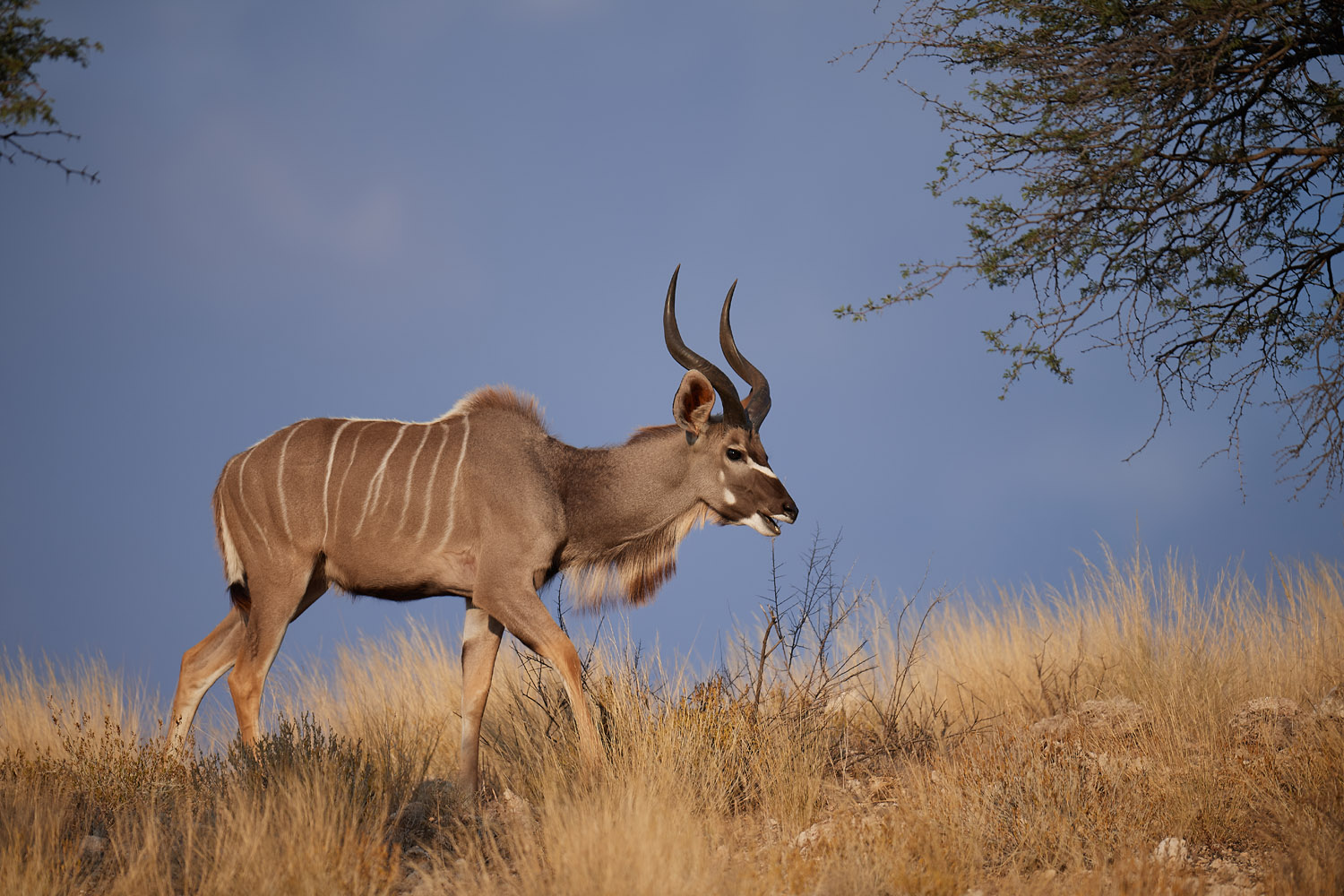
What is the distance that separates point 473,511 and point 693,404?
178 cm

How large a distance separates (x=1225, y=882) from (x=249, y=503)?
6.71m

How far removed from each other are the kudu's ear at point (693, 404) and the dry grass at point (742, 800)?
4.77 feet

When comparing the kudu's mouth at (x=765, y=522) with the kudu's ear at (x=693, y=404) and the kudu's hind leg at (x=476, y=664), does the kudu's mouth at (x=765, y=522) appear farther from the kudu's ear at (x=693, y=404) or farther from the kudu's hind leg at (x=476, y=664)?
the kudu's hind leg at (x=476, y=664)

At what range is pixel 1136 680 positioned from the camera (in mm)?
9977

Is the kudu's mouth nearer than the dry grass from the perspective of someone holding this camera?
No

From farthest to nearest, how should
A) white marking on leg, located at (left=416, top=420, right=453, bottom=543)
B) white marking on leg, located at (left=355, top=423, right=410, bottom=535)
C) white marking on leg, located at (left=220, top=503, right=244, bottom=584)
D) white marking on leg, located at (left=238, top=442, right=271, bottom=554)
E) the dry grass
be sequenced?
white marking on leg, located at (left=220, top=503, right=244, bottom=584) < white marking on leg, located at (left=238, top=442, right=271, bottom=554) < white marking on leg, located at (left=355, top=423, right=410, bottom=535) < white marking on leg, located at (left=416, top=420, right=453, bottom=543) < the dry grass

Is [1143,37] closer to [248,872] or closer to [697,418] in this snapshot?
[697,418]

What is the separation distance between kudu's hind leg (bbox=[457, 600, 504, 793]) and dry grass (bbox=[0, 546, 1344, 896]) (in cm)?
44

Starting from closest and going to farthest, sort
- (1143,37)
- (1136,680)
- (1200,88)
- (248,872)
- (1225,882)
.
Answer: (248,872)
(1225,882)
(1143,37)
(1200,88)
(1136,680)

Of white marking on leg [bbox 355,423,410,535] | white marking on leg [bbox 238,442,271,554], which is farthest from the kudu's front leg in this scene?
white marking on leg [bbox 238,442,271,554]

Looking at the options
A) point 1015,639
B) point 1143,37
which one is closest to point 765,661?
point 1015,639

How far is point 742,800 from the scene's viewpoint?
6945 millimetres

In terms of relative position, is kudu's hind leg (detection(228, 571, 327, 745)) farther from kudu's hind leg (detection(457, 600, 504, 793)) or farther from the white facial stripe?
the white facial stripe

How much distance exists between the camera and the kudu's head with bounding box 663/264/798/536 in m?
7.82
